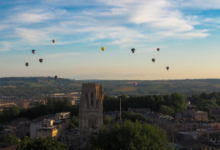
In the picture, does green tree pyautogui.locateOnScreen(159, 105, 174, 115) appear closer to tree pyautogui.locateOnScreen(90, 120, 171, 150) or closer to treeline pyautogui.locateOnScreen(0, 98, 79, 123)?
treeline pyautogui.locateOnScreen(0, 98, 79, 123)

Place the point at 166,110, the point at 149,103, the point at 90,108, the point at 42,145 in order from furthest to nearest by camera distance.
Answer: the point at 149,103 → the point at 166,110 → the point at 90,108 → the point at 42,145

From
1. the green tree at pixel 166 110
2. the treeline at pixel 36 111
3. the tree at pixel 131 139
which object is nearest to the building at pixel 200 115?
the green tree at pixel 166 110

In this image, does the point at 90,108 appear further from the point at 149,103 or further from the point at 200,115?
the point at 149,103

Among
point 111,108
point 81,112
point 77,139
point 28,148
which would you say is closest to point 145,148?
point 28,148

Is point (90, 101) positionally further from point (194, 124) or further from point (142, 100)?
point (142, 100)

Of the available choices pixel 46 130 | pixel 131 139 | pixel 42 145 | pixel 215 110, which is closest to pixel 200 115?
pixel 215 110

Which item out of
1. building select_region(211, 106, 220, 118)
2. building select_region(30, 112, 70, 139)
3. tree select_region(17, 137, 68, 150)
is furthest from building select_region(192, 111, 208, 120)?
tree select_region(17, 137, 68, 150)
